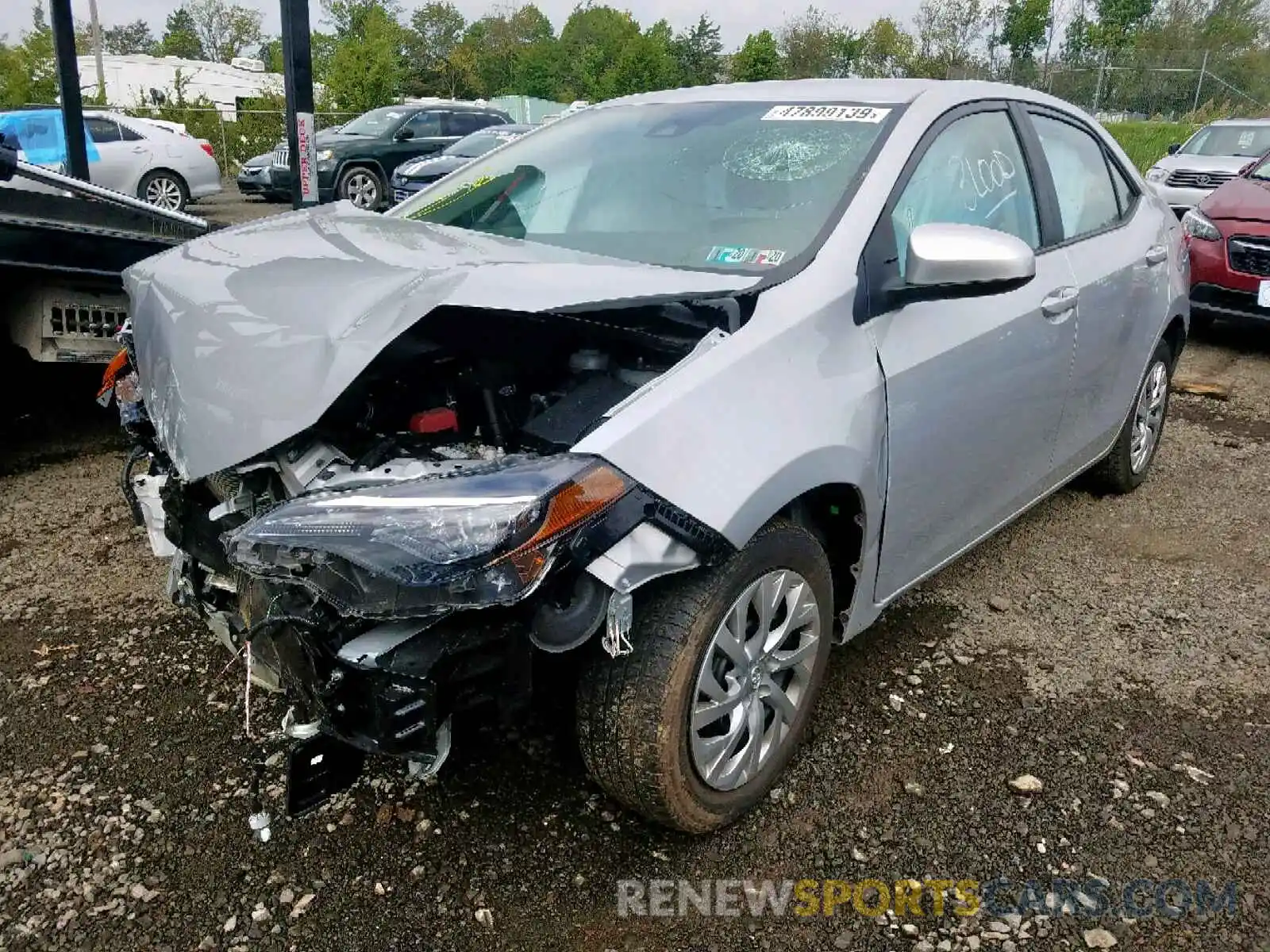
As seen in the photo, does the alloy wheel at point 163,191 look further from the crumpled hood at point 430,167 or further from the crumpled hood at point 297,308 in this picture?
the crumpled hood at point 297,308

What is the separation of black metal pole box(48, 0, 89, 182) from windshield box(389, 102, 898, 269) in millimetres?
5178

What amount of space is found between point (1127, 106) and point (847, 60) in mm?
24514

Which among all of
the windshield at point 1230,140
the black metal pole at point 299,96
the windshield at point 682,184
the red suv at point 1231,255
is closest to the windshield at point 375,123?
the black metal pole at point 299,96

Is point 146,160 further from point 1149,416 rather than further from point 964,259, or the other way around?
point 964,259

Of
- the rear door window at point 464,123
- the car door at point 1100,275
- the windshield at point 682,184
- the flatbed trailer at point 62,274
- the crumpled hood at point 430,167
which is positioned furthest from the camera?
the rear door window at point 464,123

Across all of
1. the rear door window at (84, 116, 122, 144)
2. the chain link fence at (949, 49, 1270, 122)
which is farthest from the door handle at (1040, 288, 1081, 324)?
the chain link fence at (949, 49, 1270, 122)

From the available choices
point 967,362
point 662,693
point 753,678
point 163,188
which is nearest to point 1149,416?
point 967,362

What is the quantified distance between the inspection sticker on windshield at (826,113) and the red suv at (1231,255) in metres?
5.22

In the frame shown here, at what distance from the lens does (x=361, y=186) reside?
15617 mm

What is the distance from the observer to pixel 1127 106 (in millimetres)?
27812

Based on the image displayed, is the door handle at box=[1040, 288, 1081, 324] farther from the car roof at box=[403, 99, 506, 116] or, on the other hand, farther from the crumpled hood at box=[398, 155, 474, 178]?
the car roof at box=[403, 99, 506, 116]

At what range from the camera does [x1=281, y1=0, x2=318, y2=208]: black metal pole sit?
5.45 meters

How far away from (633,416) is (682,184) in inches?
48.7

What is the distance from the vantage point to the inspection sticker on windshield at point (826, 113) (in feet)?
9.46
